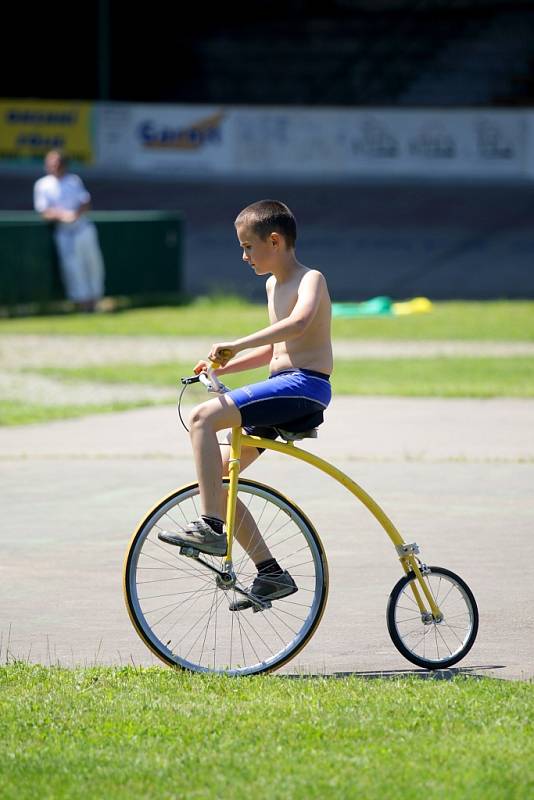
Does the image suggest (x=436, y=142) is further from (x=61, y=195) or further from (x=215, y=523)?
(x=215, y=523)

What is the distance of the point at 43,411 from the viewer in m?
12.4

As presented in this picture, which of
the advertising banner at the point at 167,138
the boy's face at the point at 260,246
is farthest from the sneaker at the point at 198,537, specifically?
the advertising banner at the point at 167,138

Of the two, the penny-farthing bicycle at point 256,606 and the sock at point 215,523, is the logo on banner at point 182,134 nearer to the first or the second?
the penny-farthing bicycle at point 256,606

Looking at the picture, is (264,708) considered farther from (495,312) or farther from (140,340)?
(495,312)

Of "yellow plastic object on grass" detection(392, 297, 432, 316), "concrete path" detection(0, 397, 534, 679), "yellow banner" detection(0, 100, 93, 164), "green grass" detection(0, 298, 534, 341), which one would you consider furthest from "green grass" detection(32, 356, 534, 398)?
"yellow banner" detection(0, 100, 93, 164)

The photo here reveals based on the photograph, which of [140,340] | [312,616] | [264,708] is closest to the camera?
[264,708]

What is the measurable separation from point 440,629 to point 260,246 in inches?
66.7

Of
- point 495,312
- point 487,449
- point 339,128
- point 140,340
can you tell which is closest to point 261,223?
point 487,449

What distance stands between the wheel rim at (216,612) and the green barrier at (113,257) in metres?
13.7

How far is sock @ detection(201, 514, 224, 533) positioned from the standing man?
52.5ft

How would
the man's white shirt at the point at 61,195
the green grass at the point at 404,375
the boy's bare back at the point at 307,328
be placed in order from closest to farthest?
the boy's bare back at the point at 307,328 → the green grass at the point at 404,375 → the man's white shirt at the point at 61,195

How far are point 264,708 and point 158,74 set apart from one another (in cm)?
3919

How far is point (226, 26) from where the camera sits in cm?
4359

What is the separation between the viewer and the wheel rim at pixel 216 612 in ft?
18.3
